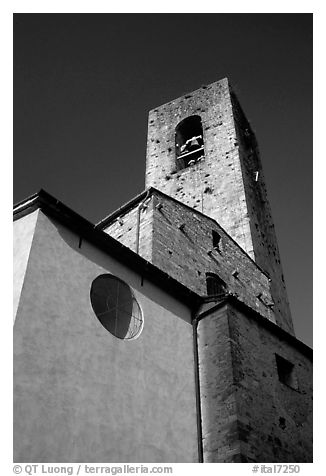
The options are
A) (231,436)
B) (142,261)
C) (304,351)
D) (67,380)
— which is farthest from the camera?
(304,351)

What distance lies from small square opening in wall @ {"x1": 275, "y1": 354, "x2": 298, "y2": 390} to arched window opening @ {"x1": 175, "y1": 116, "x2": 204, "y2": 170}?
1004 centimetres

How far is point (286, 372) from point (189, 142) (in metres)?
11.5

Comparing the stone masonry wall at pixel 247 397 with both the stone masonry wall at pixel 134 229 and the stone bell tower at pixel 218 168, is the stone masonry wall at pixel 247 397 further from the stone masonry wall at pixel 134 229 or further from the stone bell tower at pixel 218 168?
the stone bell tower at pixel 218 168

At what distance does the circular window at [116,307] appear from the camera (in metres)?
6.60

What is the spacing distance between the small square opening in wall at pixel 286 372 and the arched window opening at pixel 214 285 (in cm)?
301

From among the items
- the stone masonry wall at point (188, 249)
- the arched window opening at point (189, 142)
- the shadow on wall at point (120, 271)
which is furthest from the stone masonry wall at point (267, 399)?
the arched window opening at point (189, 142)

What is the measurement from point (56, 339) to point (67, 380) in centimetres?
45

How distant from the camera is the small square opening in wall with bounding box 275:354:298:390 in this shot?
8117mm

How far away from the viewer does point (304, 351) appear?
8711 millimetres

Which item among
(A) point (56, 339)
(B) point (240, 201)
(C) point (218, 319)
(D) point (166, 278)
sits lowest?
(A) point (56, 339)

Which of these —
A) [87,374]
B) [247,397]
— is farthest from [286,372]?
[87,374]

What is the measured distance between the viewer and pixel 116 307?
22.5 ft

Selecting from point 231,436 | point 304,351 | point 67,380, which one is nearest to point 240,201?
point 304,351
